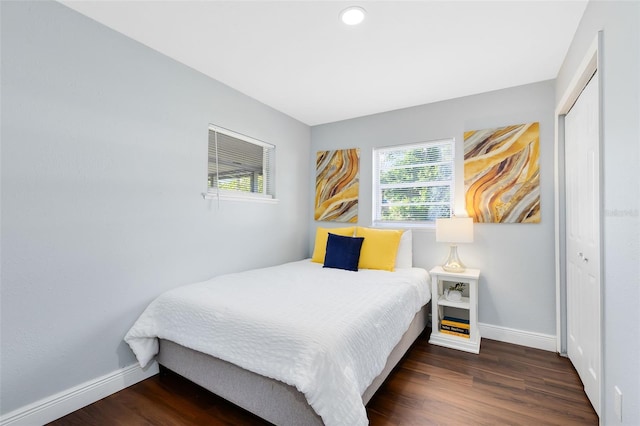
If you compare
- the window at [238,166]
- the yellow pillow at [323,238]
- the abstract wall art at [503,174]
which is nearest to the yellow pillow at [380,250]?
the yellow pillow at [323,238]

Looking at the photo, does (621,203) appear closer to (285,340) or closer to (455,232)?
(455,232)

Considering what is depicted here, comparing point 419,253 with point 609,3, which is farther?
point 419,253

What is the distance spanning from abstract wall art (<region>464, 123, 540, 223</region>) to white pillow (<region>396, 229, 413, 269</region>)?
68cm

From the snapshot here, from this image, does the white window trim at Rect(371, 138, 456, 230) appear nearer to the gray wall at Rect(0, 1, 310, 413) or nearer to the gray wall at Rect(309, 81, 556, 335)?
the gray wall at Rect(309, 81, 556, 335)

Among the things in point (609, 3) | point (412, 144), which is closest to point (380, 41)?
point (609, 3)

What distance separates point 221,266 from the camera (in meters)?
2.73

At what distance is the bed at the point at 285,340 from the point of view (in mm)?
1324

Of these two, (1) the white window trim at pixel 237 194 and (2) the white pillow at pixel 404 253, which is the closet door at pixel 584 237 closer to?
(2) the white pillow at pixel 404 253

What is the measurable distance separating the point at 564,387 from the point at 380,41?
2.76m

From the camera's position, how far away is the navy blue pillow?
2.92 m

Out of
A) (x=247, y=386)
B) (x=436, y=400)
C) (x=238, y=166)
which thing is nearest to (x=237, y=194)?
(x=238, y=166)

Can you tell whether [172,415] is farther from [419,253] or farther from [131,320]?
[419,253]

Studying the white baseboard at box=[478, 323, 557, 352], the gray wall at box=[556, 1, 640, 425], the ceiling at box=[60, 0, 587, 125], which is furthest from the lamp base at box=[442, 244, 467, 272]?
the ceiling at box=[60, 0, 587, 125]

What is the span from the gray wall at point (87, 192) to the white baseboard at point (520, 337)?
2.73m
